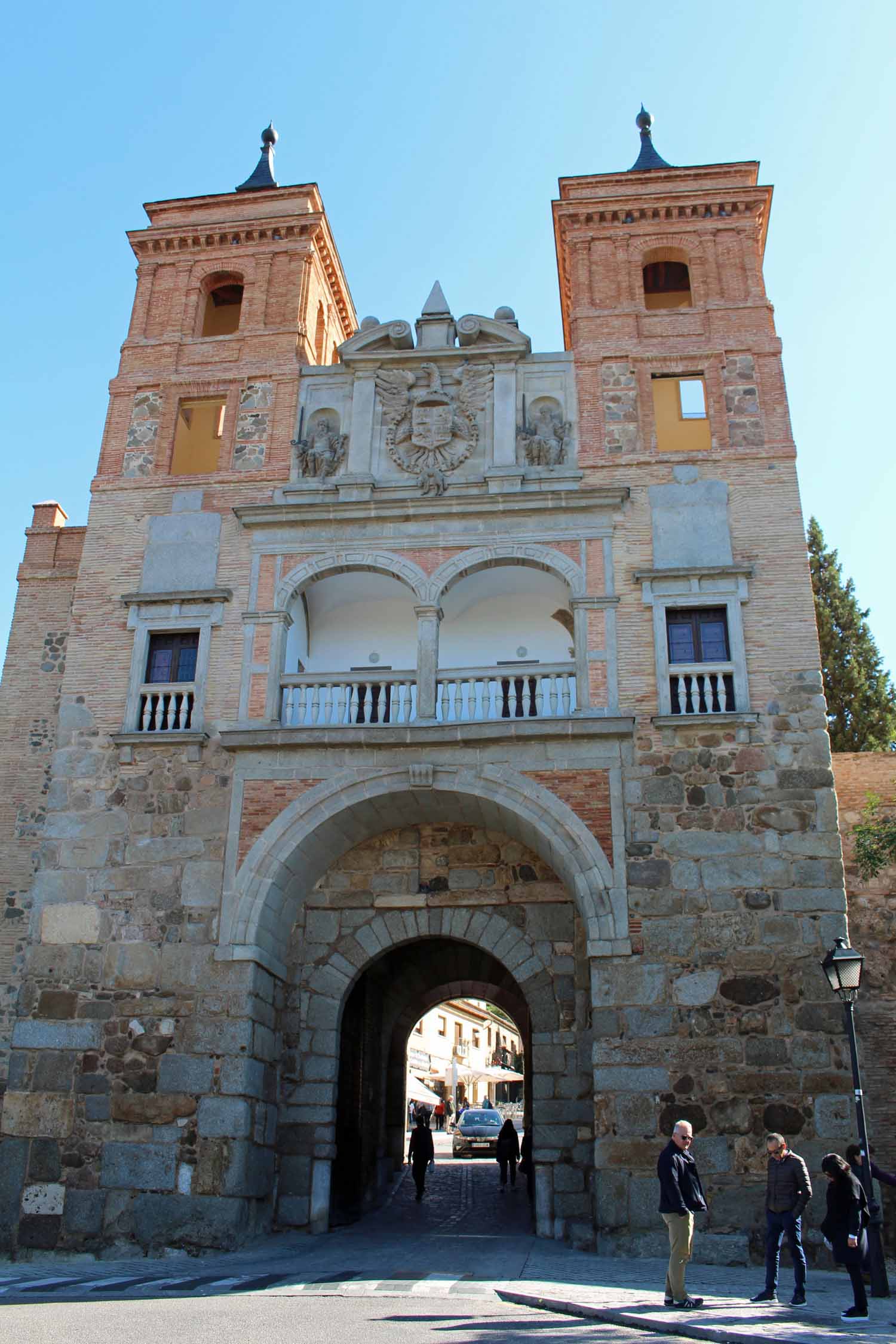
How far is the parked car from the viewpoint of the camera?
25141 millimetres

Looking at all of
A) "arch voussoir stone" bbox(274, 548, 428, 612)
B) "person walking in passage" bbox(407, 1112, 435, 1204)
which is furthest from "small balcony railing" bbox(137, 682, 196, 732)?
"person walking in passage" bbox(407, 1112, 435, 1204)

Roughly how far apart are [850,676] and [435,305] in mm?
11331

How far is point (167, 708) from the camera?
13.4 meters

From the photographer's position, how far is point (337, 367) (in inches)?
589

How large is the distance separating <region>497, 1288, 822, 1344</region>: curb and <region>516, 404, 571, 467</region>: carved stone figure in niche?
9.19 m

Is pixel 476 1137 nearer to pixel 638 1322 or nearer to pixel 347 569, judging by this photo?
pixel 347 569

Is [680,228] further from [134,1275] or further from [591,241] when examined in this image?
[134,1275]

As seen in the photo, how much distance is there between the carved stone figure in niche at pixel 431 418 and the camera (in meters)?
14.1

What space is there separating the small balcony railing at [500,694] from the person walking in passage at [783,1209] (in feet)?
16.9

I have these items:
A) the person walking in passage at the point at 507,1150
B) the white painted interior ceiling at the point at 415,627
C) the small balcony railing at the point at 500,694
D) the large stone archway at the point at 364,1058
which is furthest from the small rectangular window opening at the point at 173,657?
the person walking in passage at the point at 507,1150

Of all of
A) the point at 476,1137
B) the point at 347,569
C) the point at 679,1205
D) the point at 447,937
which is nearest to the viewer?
the point at 679,1205

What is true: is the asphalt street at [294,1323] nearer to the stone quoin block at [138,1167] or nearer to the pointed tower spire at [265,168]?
the stone quoin block at [138,1167]

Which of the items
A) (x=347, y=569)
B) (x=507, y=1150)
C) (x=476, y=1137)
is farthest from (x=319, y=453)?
(x=476, y=1137)

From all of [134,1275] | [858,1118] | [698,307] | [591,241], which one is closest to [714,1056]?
[858,1118]
